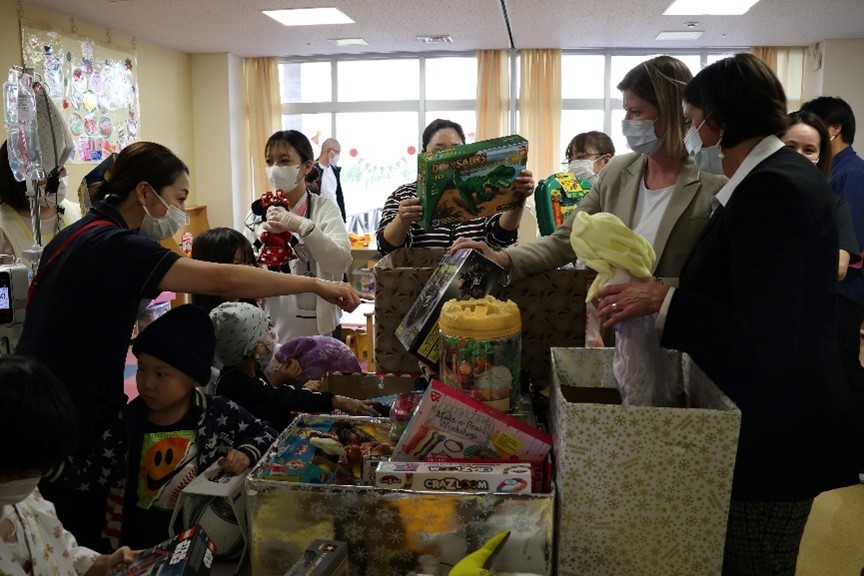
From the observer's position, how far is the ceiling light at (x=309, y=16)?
18.4ft

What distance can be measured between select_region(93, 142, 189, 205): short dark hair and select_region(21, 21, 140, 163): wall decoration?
4.54 m

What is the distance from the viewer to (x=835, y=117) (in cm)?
306

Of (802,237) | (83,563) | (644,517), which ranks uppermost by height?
(802,237)

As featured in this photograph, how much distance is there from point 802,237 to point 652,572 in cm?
55

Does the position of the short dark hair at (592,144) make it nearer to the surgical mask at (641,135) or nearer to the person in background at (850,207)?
the person in background at (850,207)

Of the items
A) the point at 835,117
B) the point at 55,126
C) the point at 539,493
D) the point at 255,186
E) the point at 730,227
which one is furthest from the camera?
the point at 255,186

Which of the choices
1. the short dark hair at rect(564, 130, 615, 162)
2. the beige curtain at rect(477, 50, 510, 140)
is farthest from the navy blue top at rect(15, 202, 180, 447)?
the beige curtain at rect(477, 50, 510, 140)

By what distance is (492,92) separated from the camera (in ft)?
25.4

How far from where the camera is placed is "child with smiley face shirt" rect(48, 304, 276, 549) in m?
1.37

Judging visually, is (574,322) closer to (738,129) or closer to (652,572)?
(738,129)

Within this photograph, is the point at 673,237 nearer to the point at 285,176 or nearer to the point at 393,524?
the point at 393,524

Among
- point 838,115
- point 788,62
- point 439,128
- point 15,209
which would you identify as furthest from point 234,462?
point 788,62

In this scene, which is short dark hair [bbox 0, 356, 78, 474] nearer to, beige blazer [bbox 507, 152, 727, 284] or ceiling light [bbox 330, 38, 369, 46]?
beige blazer [bbox 507, 152, 727, 284]

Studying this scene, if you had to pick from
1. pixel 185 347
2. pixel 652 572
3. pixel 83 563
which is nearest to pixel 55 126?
pixel 185 347
